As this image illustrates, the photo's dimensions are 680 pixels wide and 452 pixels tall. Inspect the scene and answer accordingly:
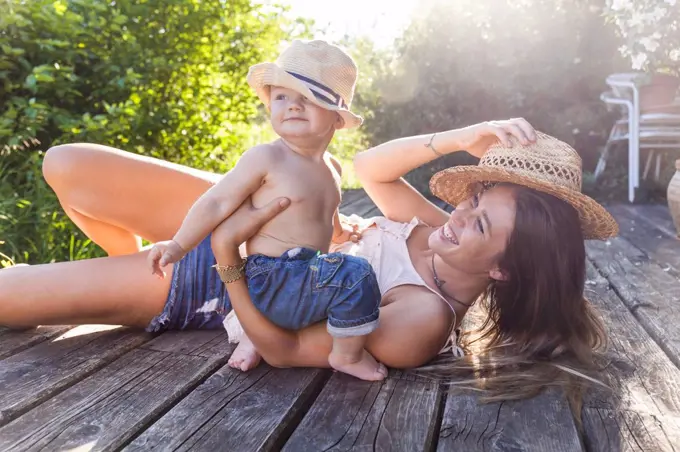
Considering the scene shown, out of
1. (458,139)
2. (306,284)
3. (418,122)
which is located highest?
(458,139)

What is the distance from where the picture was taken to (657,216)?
199 inches

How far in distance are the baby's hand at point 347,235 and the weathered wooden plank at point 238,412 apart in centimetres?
53

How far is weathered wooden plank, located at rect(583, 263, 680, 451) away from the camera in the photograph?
1.52m

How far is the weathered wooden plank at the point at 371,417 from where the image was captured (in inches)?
57.6

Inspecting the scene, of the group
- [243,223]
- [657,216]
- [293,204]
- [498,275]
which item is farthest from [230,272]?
[657,216]

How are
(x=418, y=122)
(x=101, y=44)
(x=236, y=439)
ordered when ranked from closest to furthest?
1. (x=236, y=439)
2. (x=101, y=44)
3. (x=418, y=122)

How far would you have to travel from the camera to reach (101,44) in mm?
4180

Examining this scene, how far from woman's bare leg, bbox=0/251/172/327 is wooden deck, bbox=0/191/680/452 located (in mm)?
71

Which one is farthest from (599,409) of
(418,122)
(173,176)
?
(418,122)

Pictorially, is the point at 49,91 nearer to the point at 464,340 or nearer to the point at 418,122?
the point at 464,340

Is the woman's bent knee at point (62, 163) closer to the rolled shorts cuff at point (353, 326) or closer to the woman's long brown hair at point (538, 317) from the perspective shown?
the rolled shorts cuff at point (353, 326)

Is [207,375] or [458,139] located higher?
[458,139]

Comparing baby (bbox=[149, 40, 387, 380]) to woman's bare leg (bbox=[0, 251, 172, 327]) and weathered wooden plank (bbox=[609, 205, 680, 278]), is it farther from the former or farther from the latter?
weathered wooden plank (bbox=[609, 205, 680, 278])

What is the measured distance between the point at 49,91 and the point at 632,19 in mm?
3859
